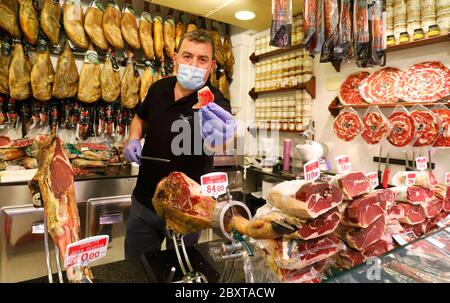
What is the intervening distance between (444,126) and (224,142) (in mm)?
1751

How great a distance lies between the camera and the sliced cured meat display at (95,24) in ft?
9.43

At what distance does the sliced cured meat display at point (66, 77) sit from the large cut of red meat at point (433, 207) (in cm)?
298

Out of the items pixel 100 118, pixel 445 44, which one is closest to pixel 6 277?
pixel 100 118

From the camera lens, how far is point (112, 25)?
2980 millimetres

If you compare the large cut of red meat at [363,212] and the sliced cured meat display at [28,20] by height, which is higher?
the sliced cured meat display at [28,20]

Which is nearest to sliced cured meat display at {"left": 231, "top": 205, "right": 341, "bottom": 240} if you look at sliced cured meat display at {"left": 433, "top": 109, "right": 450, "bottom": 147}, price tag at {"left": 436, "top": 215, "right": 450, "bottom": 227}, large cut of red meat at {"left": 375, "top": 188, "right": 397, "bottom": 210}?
large cut of red meat at {"left": 375, "top": 188, "right": 397, "bottom": 210}

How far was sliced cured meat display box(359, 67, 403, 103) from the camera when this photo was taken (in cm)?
249

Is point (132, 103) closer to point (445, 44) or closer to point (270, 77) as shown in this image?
point (270, 77)

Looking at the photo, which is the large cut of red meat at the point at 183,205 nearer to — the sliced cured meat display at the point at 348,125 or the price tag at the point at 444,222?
the price tag at the point at 444,222

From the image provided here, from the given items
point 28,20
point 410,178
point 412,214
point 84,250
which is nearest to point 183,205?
point 84,250

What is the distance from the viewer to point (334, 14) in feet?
6.95

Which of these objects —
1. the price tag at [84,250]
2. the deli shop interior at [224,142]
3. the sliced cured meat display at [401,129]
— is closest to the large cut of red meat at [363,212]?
the deli shop interior at [224,142]

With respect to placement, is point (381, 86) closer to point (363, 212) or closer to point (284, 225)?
point (363, 212)

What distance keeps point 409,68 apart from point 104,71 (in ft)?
9.44
